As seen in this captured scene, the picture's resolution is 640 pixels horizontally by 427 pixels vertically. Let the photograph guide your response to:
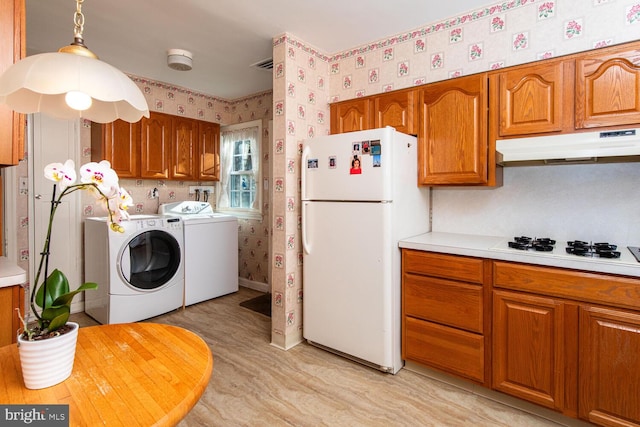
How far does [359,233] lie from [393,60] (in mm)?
1412

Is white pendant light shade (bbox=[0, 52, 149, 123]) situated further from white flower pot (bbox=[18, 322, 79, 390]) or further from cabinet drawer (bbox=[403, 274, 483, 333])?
cabinet drawer (bbox=[403, 274, 483, 333])

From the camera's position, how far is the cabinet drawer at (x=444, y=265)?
6.44 feet

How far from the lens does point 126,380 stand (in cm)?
90

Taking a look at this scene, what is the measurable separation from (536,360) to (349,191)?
4.76ft

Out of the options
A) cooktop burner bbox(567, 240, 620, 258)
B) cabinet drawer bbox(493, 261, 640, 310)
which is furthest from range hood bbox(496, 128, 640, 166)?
cabinet drawer bbox(493, 261, 640, 310)

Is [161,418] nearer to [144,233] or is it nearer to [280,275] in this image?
[280,275]

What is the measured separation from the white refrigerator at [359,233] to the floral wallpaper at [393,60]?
0.54 feet

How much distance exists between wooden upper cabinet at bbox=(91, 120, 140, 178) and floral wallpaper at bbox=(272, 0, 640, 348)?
174 centimetres

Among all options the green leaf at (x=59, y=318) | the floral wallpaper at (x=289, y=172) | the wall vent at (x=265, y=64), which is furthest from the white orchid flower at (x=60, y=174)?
the wall vent at (x=265, y=64)

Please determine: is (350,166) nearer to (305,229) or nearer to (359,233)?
(359,233)

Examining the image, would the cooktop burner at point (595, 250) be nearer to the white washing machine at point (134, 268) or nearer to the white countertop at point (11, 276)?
the white countertop at point (11, 276)

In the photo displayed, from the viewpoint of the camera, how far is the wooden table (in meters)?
0.77

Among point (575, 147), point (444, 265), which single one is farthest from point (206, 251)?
point (575, 147)

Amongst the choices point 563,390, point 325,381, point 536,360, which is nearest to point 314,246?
point 325,381
